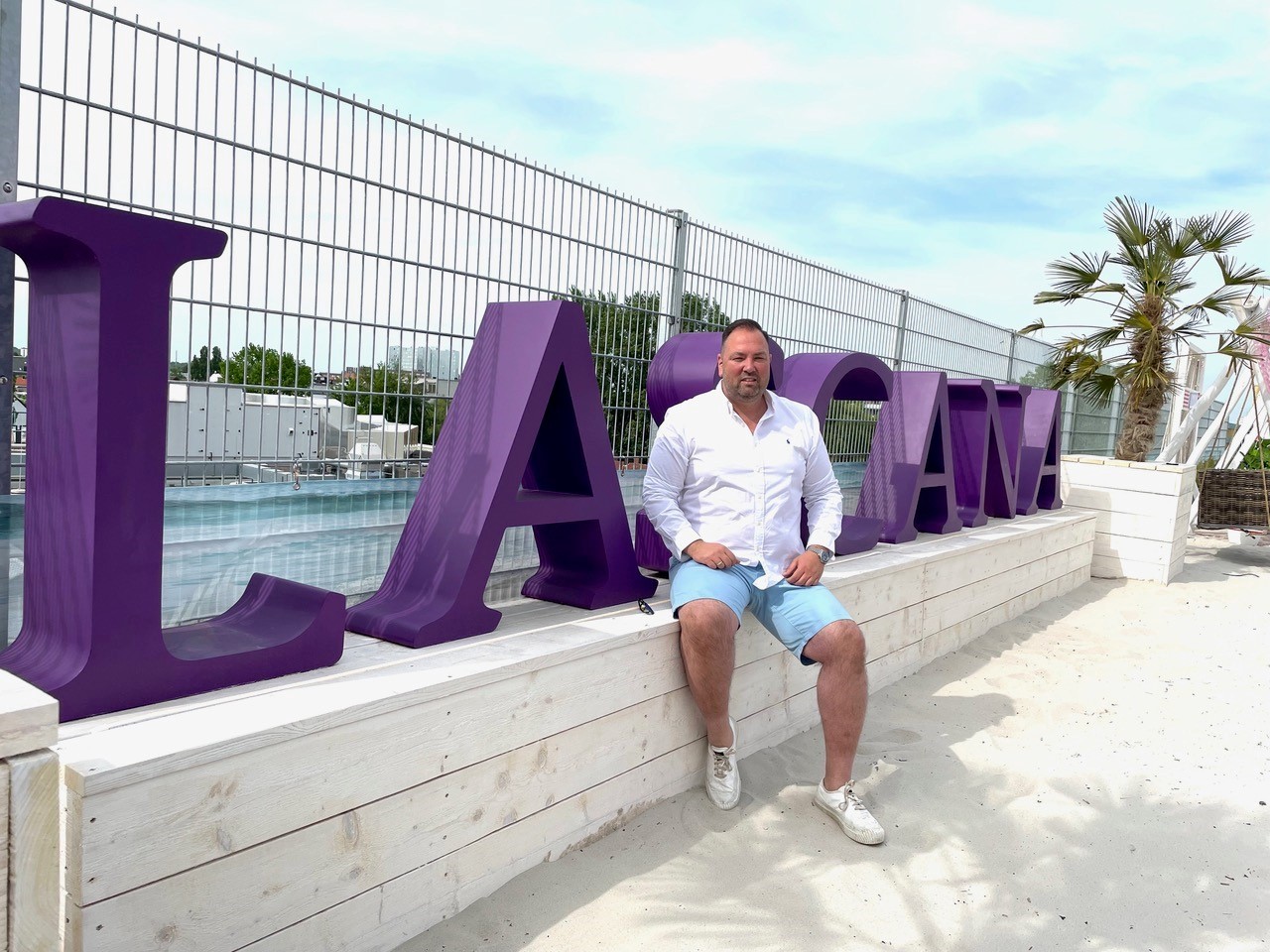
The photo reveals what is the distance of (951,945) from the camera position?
2418 millimetres

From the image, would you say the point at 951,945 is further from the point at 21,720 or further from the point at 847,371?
the point at 847,371

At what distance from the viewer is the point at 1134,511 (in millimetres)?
7691

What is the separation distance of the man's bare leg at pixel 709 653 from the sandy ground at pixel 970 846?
1.12 feet

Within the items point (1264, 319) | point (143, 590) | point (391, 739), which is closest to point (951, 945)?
point (391, 739)

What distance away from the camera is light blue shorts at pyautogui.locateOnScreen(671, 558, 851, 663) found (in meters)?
3.10

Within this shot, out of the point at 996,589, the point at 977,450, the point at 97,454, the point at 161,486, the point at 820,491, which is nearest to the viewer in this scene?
the point at 97,454

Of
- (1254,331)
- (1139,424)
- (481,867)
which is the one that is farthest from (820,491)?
(1254,331)

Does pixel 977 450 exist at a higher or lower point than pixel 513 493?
higher

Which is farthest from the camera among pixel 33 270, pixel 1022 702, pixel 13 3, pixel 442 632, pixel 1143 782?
pixel 1022 702

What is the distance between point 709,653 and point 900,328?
17.8ft

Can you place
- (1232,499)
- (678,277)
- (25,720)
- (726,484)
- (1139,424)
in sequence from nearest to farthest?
(25,720), (726,484), (678,277), (1232,499), (1139,424)

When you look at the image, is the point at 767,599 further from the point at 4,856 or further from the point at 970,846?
the point at 4,856

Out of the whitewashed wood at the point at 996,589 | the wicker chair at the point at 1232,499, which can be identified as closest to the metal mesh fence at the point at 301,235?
the whitewashed wood at the point at 996,589

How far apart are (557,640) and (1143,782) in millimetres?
2334
